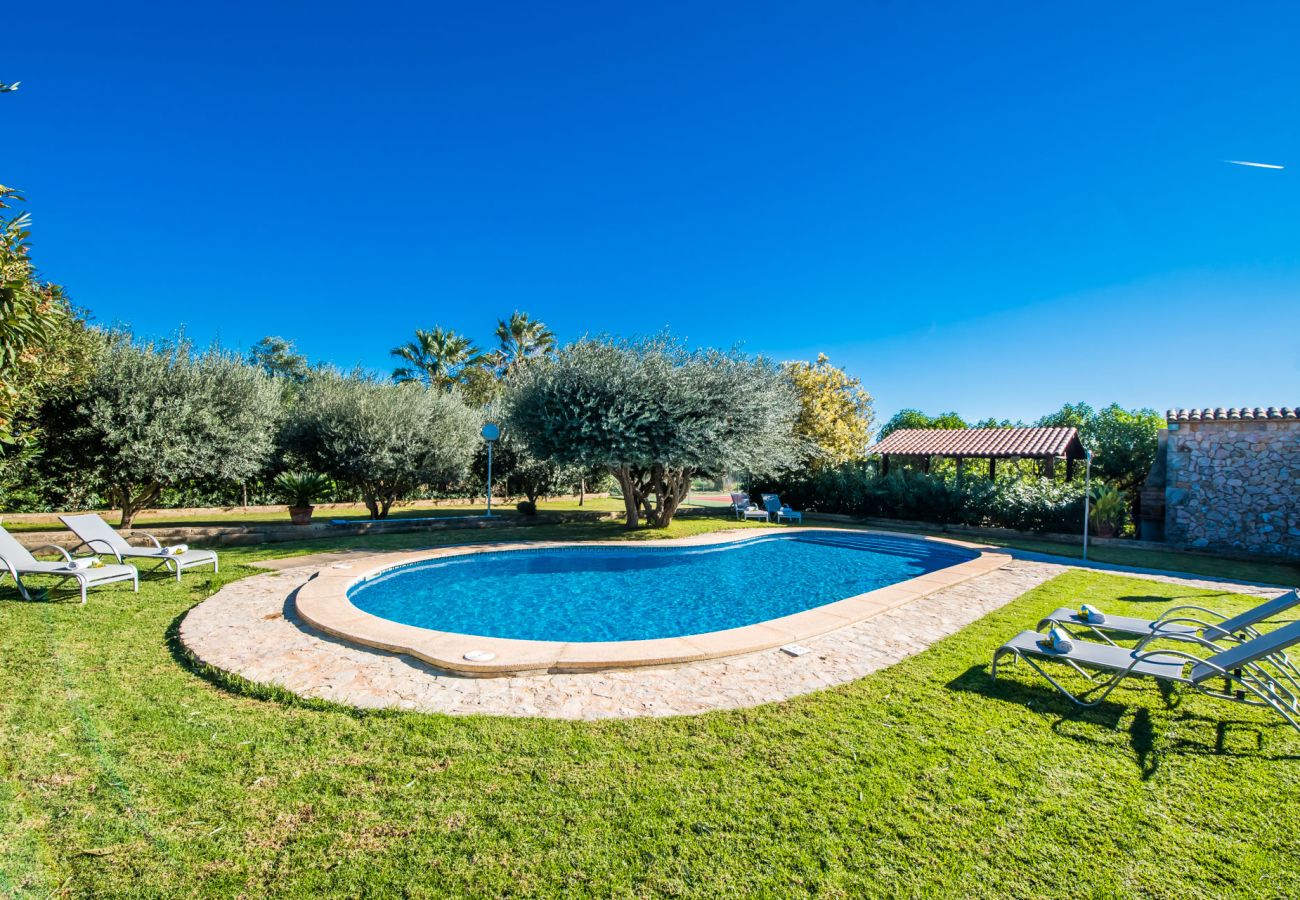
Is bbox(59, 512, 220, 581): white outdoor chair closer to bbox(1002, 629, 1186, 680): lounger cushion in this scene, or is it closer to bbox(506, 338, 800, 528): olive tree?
bbox(506, 338, 800, 528): olive tree

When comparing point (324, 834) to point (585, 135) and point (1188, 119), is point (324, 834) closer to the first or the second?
point (1188, 119)

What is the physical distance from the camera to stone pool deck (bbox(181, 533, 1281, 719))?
13.6ft

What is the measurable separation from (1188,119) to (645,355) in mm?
11249

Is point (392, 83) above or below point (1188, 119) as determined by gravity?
above

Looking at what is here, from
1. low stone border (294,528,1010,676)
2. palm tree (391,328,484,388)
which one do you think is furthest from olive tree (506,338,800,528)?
palm tree (391,328,484,388)

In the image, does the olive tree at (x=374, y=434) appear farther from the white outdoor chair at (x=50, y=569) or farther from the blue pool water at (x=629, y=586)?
the white outdoor chair at (x=50, y=569)

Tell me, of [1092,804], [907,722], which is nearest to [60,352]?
[907,722]

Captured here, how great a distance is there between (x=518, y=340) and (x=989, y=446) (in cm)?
2518

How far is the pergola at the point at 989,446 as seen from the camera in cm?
1934

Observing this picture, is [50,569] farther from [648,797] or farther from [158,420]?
[648,797]

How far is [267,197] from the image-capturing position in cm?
2067

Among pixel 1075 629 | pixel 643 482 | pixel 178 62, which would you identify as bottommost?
pixel 1075 629

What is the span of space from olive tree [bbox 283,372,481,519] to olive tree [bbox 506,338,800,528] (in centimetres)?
374

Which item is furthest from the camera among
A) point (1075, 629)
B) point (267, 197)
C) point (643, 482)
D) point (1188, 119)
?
point (267, 197)
